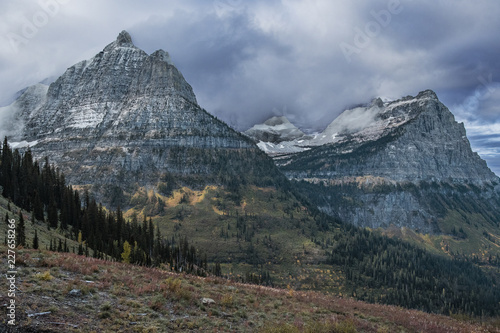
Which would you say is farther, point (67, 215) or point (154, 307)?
point (67, 215)

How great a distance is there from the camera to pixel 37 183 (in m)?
101

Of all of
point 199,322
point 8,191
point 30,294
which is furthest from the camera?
point 8,191

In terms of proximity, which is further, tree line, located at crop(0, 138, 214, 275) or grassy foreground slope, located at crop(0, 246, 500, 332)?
tree line, located at crop(0, 138, 214, 275)

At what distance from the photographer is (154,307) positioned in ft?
71.1

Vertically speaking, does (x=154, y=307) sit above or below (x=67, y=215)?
below

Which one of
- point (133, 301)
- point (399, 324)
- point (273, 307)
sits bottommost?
point (399, 324)

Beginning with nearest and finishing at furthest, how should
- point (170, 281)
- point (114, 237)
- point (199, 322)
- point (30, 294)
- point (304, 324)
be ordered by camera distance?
point (30, 294) → point (199, 322) → point (304, 324) → point (170, 281) → point (114, 237)

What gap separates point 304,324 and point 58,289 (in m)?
16.6

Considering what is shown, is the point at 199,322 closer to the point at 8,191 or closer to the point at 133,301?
the point at 133,301

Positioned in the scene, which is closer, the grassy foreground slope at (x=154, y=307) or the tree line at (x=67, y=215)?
the grassy foreground slope at (x=154, y=307)

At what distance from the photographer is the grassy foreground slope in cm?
1784

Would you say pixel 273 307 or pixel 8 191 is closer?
pixel 273 307

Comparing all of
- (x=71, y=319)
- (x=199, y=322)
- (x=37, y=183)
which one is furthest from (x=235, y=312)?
(x=37, y=183)

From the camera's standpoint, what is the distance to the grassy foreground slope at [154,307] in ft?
58.5
